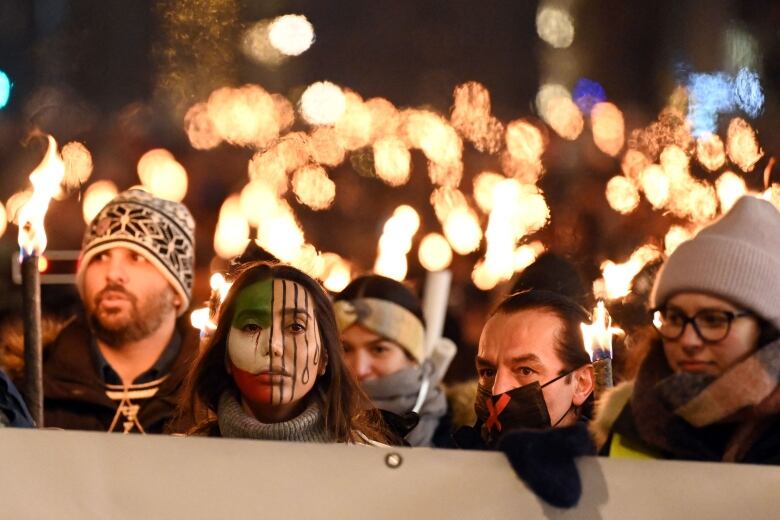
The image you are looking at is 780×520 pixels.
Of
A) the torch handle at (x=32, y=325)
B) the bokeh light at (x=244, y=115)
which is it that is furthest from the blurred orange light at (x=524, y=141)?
the torch handle at (x=32, y=325)

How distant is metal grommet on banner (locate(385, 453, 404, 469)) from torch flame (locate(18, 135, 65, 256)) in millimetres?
1072

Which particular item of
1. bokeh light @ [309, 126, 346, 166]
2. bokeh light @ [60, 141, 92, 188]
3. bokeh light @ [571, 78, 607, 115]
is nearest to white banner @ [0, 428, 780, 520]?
bokeh light @ [60, 141, 92, 188]

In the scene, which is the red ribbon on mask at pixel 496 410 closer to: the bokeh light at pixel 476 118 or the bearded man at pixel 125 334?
the bearded man at pixel 125 334

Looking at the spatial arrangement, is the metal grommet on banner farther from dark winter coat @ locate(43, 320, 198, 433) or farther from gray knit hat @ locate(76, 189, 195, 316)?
gray knit hat @ locate(76, 189, 195, 316)

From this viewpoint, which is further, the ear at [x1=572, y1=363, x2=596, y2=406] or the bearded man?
the bearded man

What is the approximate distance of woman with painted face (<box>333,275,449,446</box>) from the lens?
162 inches

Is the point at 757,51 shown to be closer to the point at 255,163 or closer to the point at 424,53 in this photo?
the point at 424,53

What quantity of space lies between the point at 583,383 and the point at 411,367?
1185mm

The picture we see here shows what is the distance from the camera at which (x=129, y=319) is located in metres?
4.07

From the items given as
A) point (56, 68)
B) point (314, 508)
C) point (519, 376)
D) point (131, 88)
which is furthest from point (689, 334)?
point (131, 88)

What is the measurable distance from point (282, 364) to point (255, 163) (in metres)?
8.22

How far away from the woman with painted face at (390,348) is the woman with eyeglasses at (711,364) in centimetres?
139

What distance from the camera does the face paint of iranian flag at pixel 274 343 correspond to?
291 cm

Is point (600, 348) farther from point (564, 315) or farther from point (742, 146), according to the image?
point (742, 146)
